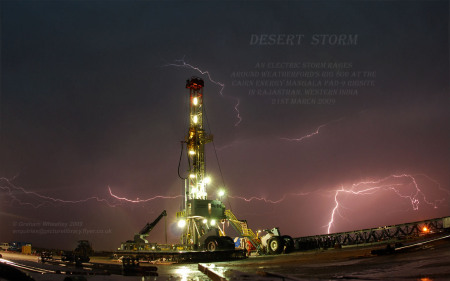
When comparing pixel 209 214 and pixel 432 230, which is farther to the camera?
pixel 209 214

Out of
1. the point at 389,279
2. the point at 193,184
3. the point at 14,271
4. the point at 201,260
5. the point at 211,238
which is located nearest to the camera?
the point at 14,271

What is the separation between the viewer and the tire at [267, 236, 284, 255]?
24.6 m

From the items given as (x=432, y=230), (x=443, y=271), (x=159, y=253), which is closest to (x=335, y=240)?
(x=432, y=230)

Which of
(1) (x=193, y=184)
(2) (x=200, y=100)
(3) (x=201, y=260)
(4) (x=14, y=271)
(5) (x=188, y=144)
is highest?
(2) (x=200, y=100)

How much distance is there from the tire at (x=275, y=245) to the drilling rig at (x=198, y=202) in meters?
2.97

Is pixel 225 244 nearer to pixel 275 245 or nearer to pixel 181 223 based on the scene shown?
pixel 275 245

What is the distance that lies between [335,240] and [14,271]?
25405 mm

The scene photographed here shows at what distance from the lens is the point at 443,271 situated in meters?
7.82

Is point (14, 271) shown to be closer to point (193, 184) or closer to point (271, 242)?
point (271, 242)

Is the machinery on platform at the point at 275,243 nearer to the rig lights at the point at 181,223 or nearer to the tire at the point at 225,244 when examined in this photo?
the tire at the point at 225,244

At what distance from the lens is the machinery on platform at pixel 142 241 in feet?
85.4

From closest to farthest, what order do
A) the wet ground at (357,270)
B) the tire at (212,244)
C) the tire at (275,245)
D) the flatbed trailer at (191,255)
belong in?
the wet ground at (357,270), the flatbed trailer at (191,255), the tire at (212,244), the tire at (275,245)

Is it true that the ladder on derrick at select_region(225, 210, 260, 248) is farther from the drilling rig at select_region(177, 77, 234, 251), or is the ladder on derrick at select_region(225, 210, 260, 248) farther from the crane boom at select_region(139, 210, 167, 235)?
the crane boom at select_region(139, 210, 167, 235)

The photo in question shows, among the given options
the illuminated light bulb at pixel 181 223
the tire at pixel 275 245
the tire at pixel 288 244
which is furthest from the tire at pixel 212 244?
the tire at pixel 288 244
